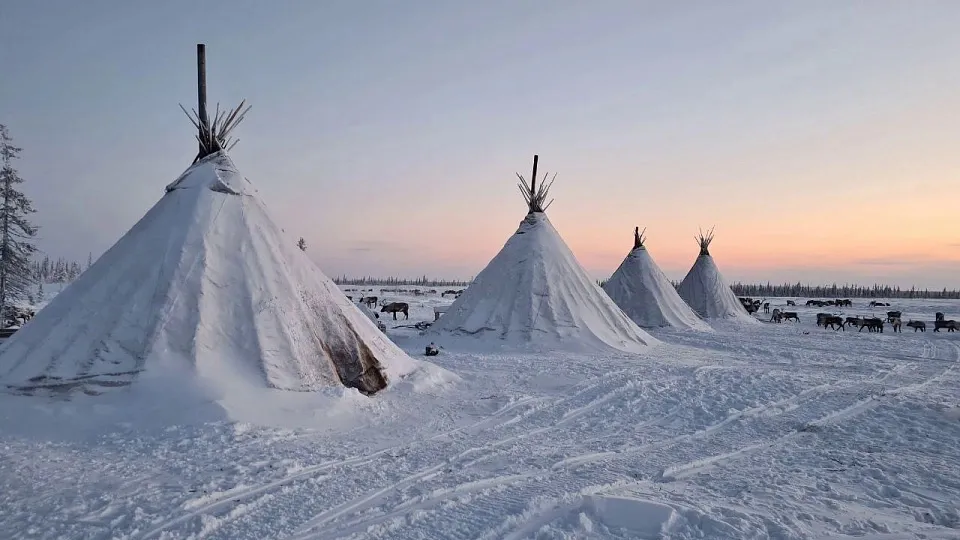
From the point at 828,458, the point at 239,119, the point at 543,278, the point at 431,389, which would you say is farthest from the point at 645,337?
the point at 239,119

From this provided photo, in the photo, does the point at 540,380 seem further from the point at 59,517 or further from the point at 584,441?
the point at 59,517

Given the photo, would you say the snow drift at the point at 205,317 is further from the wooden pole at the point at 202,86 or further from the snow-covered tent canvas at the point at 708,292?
the snow-covered tent canvas at the point at 708,292

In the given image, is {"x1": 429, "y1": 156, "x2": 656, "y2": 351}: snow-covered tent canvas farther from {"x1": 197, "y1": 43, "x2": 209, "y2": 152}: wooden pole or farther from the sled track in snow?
{"x1": 197, "y1": 43, "x2": 209, "y2": 152}: wooden pole

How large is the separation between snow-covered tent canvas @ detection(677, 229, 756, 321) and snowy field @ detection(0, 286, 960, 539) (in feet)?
59.6

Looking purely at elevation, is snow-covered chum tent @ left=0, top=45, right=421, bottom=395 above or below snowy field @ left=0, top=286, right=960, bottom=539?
above

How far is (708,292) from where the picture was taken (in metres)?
26.7

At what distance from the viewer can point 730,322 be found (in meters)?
24.8

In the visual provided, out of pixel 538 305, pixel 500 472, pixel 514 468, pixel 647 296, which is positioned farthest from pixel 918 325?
pixel 500 472

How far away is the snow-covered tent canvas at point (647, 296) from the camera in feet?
68.4

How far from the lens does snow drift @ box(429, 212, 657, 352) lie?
44.5ft

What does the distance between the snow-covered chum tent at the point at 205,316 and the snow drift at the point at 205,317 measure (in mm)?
15

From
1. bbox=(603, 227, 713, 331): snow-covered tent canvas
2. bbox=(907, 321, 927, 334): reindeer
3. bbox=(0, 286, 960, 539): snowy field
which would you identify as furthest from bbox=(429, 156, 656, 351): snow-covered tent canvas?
bbox=(907, 321, 927, 334): reindeer

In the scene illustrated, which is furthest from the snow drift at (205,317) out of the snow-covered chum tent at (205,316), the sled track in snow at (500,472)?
the sled track in snow at (500,472)

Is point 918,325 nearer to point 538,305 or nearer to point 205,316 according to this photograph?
point 538,305
